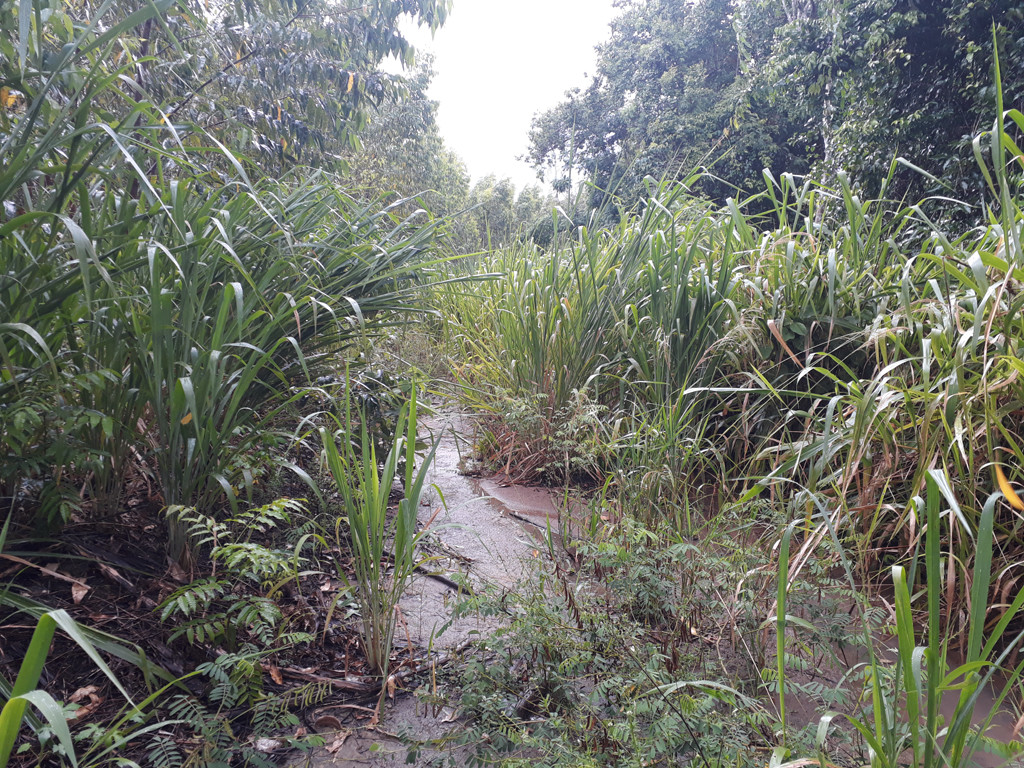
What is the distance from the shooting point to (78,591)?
138cm

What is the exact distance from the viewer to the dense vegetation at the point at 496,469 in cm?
113

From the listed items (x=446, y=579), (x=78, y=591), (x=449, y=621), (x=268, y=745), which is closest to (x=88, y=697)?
(x=78, y=591)

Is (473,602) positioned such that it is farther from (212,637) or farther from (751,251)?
(751,251)

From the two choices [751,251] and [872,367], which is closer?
[872,367]

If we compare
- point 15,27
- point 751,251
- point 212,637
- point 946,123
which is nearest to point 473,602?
point 212,637

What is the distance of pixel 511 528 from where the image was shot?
8.07 feet

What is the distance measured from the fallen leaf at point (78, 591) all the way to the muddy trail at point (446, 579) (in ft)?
1.98

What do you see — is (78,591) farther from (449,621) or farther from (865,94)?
(865,94)

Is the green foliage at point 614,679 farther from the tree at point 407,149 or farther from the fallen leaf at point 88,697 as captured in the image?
the tree at point 407,149

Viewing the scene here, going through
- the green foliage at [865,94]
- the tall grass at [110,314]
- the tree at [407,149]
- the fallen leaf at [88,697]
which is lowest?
the fallen leaf at [88,697]

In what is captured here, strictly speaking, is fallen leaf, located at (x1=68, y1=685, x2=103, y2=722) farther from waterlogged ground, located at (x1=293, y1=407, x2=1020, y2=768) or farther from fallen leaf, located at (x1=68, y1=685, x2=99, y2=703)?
waterlogged ground, located at (x1=293, y1=407, x2=1020, y2=768)

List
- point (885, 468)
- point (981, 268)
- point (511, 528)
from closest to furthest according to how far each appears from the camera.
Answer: point (981, 268)
point (885, 468)
point (511, 528)

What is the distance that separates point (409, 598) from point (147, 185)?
131 cm

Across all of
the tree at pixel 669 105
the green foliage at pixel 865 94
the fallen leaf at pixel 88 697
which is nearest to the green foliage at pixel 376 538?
the fallen leaf at pixel 88 697
